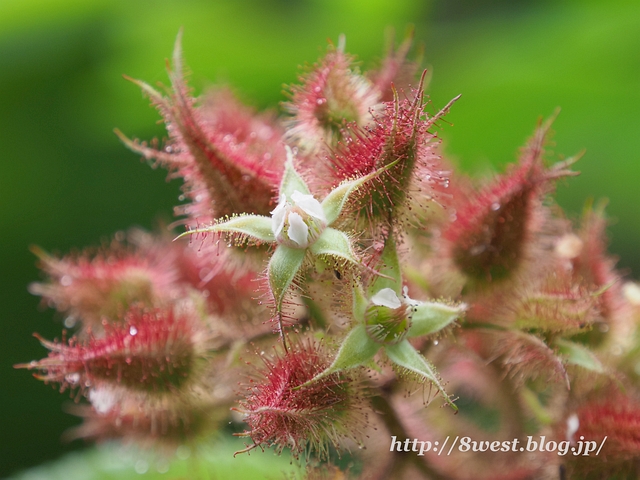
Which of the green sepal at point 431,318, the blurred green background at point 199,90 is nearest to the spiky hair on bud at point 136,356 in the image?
the green sepal at point 431,318

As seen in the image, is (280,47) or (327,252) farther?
(280,47)

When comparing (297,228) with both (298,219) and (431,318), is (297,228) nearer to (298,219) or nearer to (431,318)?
(298,219)

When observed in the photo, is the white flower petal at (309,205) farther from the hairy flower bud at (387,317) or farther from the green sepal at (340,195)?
the hairy flower bud at (387,317)

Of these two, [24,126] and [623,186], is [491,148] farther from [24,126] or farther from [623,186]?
[24,126]

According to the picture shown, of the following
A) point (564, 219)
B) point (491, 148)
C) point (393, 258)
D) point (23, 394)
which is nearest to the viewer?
point (393, 258)

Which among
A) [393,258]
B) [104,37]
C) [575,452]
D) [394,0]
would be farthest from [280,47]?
[575,452]

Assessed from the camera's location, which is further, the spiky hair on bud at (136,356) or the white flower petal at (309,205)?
the spiky hair on bud at (136,356)

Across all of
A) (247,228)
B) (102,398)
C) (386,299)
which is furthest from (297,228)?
(102,398)
